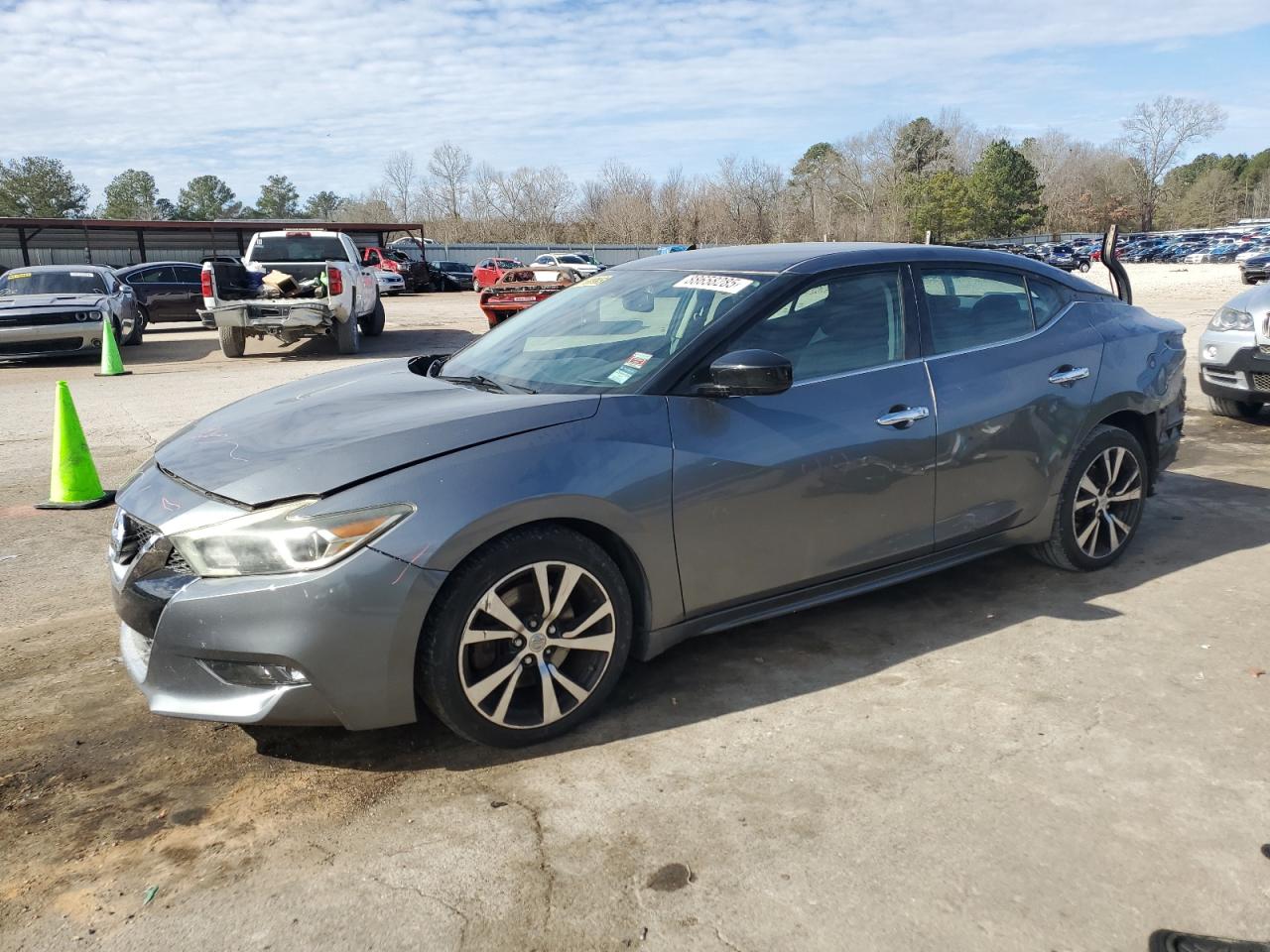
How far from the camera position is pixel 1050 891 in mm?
2498

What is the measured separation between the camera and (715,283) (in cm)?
391

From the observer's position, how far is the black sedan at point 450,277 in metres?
44.2

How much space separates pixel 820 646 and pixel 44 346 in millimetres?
14494

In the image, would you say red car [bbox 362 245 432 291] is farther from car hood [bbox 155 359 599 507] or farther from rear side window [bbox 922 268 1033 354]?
car hood [bbox 155 359 599 507]

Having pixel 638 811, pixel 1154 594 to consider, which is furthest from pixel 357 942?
pixel 1154 594

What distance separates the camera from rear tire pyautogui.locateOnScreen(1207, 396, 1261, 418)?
897 cm

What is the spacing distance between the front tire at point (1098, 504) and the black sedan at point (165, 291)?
2259cm

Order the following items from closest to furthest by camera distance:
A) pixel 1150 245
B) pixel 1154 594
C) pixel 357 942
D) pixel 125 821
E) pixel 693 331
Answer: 1. pixel 357 942
2. pixel 125 821
3. pixel 693 331
4. pixel 1154 594
5. pixel 1150 245

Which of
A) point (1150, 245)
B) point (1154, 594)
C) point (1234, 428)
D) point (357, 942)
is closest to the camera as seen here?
point (357, 942)

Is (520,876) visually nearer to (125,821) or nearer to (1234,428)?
(125,821)

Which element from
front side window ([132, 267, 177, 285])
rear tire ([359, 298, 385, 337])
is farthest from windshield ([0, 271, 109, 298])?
front side window ([132, 267, 177, 285])

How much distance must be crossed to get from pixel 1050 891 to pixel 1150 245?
7842 cm

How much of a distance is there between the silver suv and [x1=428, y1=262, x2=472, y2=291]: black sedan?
126 ft

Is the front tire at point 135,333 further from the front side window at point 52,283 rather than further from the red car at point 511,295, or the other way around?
the red car at point 511,295
